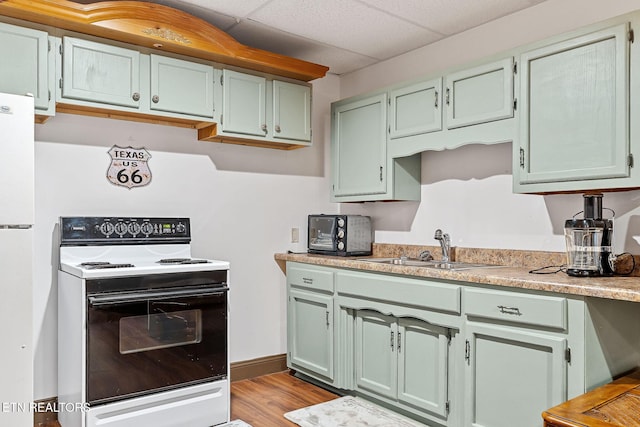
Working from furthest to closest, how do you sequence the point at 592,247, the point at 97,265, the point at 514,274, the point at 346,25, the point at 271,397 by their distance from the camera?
the point at 271,397 < the point at 346,25 < the point at 97,265 < the point at 514,274 < the point at 592,247

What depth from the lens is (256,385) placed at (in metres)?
3.46

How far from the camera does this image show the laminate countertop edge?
6.29 feet

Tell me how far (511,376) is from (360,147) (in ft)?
6.17

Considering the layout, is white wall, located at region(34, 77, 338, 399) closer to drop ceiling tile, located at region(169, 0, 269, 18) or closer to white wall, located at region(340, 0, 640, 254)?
white wall, located at region(340, 0, 640, 254)

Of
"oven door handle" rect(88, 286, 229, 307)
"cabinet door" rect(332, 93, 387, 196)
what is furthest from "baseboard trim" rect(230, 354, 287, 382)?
"cabinet door" rect(332, 93, 387, 196)

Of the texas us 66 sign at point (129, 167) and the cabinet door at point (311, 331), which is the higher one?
the texas us 66 sign at point (129, 167)

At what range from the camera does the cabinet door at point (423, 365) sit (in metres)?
2.57

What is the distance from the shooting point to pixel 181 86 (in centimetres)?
297

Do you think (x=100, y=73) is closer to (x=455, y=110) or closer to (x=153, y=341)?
(x=153, y=341)

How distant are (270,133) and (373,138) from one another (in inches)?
28.2

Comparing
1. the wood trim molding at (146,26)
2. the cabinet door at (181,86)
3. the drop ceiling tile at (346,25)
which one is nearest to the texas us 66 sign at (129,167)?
the cabinet door at (181,86)

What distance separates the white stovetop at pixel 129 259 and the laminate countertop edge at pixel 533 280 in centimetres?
101

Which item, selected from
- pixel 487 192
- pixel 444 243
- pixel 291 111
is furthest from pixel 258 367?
pixel 487 192

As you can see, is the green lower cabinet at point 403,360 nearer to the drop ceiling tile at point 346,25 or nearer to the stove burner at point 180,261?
the stove burner at point 180,261
